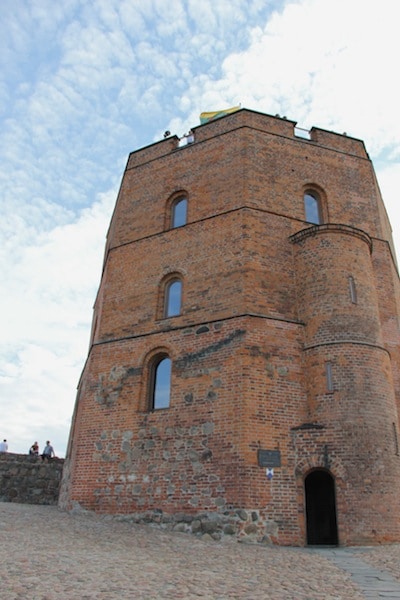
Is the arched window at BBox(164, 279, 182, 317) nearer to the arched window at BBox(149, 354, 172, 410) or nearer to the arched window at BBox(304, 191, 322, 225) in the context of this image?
the arched window at BBox(149, 354, 172, 410)

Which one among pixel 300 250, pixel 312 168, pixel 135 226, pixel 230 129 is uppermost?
pixel 230 129

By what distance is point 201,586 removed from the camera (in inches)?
236

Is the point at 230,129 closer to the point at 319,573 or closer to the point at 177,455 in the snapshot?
the point at 177,455

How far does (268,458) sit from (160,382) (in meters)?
3.72

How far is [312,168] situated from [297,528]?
417 inches

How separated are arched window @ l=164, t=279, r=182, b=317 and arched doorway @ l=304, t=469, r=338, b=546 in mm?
5643

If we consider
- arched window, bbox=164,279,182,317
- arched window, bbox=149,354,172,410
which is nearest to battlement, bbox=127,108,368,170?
arched window, bbox=164,279,182,317

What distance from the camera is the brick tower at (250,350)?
434 inches

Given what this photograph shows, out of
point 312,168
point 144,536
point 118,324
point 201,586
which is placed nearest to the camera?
point 201,586

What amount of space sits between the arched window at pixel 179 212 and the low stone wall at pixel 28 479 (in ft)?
32.5

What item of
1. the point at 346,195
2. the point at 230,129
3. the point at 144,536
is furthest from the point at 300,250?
the point at 144,536

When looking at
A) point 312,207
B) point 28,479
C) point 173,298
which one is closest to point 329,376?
point 173,298

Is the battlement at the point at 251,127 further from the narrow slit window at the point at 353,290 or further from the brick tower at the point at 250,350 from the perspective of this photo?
the narrow slit window at the point at 353,290

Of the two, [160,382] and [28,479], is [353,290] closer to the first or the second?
[160,382]
